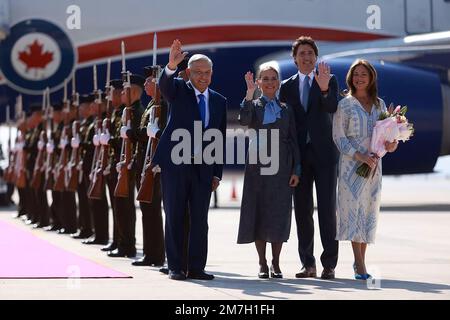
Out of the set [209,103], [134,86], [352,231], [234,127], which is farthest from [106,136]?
[234,127]

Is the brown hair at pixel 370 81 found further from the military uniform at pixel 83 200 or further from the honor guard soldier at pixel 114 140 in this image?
the military uniform at pixel 83 200

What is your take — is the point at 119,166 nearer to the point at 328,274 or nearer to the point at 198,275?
the point at 198,275

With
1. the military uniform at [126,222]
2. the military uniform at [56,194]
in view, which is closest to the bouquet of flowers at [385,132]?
the military uniform at [126,222]

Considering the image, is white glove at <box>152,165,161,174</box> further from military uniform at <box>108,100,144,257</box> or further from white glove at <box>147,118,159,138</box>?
military uniform at <box>108,100,144,257</box>

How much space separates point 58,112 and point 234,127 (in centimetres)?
901

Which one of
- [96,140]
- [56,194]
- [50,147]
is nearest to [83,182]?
[96,140]

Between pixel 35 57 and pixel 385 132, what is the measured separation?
1450 cm

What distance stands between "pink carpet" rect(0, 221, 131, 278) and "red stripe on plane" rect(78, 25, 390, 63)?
9897mm

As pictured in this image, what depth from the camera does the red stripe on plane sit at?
920 inches

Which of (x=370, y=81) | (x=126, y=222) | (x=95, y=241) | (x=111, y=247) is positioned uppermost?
(x=370, y=81)

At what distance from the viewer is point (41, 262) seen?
1055cm

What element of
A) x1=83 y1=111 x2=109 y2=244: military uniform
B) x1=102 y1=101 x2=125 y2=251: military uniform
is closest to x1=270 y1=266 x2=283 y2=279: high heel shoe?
x1=102 y1=101 x2=125 y2=251: military uniform

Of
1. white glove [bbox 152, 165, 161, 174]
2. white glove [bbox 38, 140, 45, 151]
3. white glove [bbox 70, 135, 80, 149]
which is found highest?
white glove [bbox 152, 165, 161, 174]

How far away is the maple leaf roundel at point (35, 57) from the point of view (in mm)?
22500
